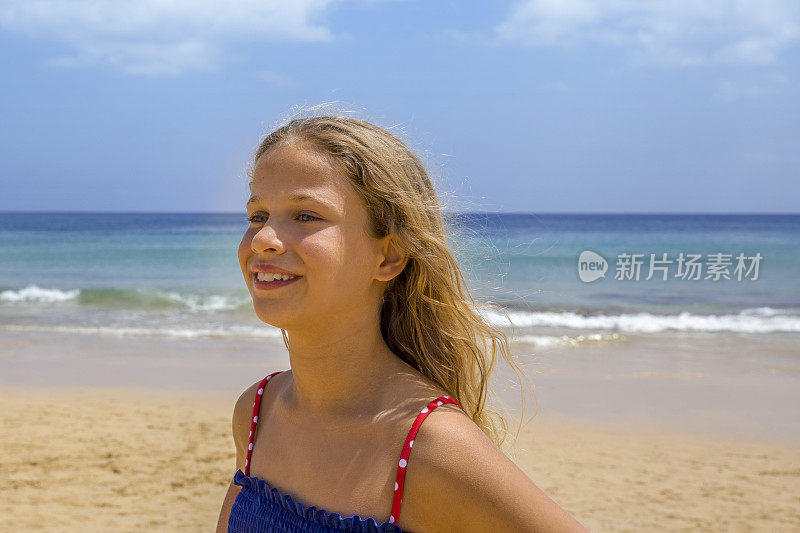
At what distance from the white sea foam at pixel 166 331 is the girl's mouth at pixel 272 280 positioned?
34.6 ft

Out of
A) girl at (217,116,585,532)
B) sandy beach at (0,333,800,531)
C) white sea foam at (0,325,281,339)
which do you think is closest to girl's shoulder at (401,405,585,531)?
girl at (217,116,585,532)

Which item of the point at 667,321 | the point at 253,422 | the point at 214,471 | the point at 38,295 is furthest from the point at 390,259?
the point at 38,295

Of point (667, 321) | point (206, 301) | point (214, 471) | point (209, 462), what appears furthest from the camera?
point (206, 301)

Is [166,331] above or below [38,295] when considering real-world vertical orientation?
below

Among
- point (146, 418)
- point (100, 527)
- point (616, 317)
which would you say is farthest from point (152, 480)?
point (616, 317)

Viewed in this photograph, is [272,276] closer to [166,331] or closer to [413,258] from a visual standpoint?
[413,258]

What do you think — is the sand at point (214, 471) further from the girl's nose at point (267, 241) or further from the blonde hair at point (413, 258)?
the girl's nose at point (267, 241)

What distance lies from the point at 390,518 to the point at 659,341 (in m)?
11.5

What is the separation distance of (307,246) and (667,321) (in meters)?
14.3

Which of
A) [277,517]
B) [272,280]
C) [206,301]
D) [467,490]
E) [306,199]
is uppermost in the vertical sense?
[206,301]

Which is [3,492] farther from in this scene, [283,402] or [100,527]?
[283,402]

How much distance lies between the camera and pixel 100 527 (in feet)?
16.0

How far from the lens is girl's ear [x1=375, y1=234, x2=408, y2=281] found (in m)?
1.67

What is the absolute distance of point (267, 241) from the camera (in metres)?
1.53
